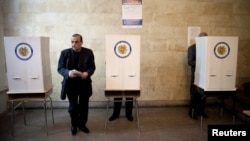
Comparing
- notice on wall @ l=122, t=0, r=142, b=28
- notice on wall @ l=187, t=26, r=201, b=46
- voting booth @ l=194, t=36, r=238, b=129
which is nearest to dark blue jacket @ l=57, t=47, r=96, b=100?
notice on wall @ l=122, t=0, r=142, b=28

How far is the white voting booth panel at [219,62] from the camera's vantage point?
10.3ft

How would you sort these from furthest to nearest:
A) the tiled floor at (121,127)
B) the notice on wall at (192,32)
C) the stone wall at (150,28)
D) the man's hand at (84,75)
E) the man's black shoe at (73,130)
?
the notice on wall at (192,32)
the stone wall at (150,28)
the man's black shoe at (73,130)
the tiled floor at (121,127)
the man's hand at (84,75)

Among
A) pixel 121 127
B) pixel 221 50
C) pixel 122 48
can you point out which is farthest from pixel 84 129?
pixel 221 50

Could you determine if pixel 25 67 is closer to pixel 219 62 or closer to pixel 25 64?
pixel 25 64

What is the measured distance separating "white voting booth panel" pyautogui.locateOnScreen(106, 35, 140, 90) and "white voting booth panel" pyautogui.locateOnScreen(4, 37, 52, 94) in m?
0.96

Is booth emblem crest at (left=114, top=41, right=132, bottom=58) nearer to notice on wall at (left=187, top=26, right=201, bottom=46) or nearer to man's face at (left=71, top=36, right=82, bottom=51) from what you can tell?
man's face at (left=71, top=36, right=82, bottom=51)

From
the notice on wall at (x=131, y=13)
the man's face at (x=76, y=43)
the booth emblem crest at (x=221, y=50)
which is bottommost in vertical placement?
the booth emblem crest at (x=221, y=50)

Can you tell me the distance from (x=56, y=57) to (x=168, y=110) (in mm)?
2469

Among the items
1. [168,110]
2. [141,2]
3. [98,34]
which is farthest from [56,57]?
[168,110]

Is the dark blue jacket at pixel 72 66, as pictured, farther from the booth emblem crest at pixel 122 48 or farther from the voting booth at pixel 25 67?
the booth emblem crest at pixel 122 48

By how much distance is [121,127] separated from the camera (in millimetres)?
3543

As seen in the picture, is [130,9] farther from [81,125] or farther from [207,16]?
[81,125]

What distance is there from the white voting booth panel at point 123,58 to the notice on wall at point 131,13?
4.02ft

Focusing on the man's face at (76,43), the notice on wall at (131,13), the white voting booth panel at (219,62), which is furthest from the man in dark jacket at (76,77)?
the white voting booth panel at (219,62)
